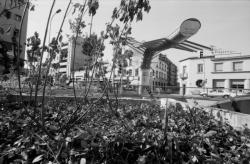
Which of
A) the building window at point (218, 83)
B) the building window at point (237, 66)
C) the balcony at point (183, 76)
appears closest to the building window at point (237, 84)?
the building window at point (218, 83)

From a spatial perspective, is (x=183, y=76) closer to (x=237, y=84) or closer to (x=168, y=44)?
(x=237, y=84)

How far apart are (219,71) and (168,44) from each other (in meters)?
21.8

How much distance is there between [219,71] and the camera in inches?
1299

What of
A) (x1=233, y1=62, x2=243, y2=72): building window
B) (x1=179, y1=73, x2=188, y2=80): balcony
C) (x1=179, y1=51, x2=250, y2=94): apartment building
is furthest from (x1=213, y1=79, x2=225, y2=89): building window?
(x1=179, y1=73, x2=188, y2=80): balcony

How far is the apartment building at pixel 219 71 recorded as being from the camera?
30641 millimetres

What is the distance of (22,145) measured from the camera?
1789 millimetres

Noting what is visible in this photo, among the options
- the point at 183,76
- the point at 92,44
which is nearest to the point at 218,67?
the point at 183,76

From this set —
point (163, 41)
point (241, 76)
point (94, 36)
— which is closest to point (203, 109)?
point (94, 36)

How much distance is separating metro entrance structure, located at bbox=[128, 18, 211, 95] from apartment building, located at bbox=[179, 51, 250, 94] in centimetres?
1598

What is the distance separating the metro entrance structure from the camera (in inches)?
529

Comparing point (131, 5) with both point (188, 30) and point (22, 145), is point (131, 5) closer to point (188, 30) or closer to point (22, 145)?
point (22, 145)

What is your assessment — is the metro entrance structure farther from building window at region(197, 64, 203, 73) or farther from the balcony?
the balcony

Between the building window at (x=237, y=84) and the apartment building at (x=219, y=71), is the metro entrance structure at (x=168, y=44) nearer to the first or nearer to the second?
the apartment building at (x=219, y=71)

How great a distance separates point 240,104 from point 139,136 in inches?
312
